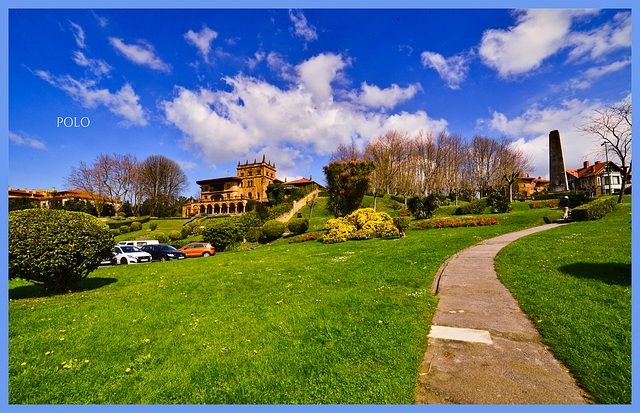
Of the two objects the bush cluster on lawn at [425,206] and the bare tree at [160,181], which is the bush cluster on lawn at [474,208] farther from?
the bare tree at [160,181]

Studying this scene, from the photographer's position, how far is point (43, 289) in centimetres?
934

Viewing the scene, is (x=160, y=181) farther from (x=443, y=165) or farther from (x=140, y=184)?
(x=443, y=165)

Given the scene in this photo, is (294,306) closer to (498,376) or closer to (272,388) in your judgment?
(272,388)

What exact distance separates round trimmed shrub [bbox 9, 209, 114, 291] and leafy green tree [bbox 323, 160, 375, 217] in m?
22.1

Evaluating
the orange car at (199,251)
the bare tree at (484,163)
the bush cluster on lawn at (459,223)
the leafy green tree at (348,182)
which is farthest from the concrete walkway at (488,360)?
the bare tree at (484,163)

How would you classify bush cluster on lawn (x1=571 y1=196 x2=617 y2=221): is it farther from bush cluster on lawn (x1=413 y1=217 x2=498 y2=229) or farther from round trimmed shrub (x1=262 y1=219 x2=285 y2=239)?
round trimmed shrub (x1=262 y1=219 x2=285 y2=239)

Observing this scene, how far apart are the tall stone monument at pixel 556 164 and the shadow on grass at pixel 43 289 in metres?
49.7

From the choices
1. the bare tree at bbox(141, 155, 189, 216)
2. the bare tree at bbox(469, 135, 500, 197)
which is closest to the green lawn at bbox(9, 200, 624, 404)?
the bare tree at bbox(469, 135, 500, 197)

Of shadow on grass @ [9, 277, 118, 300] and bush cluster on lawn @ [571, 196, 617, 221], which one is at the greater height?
bush cluster on lawn @ [571, 196, 617, 221]

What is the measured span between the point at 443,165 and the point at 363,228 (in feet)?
121

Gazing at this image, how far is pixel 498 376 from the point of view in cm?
329

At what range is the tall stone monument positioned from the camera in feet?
118

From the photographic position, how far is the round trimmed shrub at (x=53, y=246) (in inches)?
300

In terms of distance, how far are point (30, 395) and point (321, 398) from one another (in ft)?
12.7
